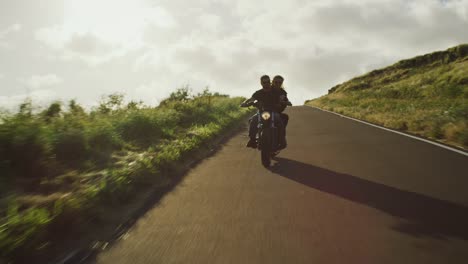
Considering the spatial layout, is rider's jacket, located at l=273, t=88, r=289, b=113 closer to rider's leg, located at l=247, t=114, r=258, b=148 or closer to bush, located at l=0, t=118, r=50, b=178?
rider's leg, located at l=247, t=114, r=258, b=148

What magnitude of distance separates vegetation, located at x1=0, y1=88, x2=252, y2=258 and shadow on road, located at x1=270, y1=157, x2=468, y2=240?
2.70 metres

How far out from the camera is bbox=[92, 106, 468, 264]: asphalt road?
363cm

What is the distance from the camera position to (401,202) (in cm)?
502

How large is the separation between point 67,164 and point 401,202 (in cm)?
592

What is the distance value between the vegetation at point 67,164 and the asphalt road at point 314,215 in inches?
29.7

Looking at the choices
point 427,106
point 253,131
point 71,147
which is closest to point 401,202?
point 253,131

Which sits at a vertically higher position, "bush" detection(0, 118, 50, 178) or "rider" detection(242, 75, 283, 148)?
"rider" detection(242, 75, 283, 148)

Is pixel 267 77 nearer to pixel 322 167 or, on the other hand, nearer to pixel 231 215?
pixel 322 167

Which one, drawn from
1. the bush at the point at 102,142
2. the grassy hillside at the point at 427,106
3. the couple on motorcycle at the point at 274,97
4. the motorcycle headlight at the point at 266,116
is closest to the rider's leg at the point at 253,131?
the couple on motorcycle at the point at 274,97

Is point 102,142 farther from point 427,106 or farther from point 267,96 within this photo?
point 427,106

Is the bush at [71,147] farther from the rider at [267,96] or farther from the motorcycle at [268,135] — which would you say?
the rider at [267,96]

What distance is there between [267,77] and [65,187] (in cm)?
452

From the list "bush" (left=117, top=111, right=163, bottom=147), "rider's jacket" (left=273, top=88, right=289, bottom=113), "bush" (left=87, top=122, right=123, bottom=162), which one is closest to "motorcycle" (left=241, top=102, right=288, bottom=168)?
"rider's jacket" (left=273, top=88, right=289, bottom=113)

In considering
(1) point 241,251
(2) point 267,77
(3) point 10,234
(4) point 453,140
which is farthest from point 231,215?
(4) point 453,140
